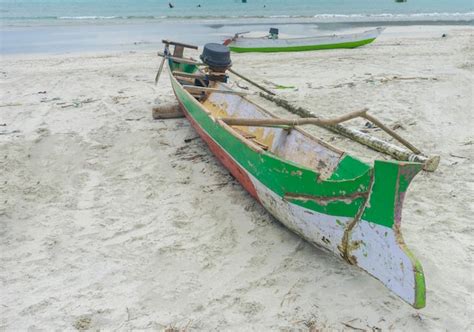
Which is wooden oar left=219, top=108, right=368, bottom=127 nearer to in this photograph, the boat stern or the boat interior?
the boat interior

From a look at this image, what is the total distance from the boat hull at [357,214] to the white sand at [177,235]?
0.35 metres

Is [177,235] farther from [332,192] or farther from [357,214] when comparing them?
[357,214]

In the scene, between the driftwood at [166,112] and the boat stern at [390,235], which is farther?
the driftwood at [166,112]

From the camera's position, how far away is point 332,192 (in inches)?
116

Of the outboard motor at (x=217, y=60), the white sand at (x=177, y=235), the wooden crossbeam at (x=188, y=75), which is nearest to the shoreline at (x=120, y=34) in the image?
the wooden crossbeam at (x=188, y=75)

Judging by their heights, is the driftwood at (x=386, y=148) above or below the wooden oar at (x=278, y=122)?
below

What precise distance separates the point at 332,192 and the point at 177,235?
5.60 ft

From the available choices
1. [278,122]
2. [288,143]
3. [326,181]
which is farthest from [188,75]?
[326,181]

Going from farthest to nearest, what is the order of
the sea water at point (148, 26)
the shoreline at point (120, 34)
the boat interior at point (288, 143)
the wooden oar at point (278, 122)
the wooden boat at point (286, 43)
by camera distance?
the sea water at point (148, 26)
the shoreline at point (120, 34)
the wooden boat at point (286, 43)
the wooden oar at point (278, 122)
the boat interior at point (288, 143)

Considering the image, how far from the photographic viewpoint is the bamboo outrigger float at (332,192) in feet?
8.41

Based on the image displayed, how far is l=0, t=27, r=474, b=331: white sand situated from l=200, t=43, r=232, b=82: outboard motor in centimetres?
117

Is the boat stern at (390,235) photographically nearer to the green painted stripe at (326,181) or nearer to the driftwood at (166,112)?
the green painted stripe at (326,181)

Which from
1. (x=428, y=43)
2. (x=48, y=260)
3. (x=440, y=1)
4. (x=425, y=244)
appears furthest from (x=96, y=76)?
(x=440, y=1)

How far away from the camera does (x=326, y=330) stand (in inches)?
109
